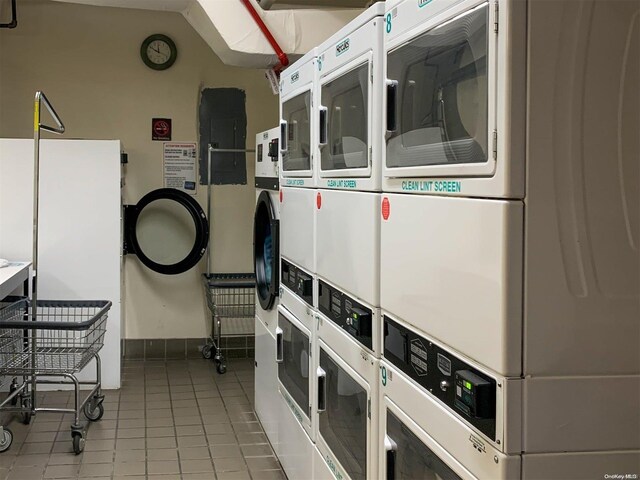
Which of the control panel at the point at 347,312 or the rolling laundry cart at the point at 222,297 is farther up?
the control panel at the point at 347,312

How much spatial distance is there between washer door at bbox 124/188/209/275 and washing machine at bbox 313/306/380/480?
3.33 metres

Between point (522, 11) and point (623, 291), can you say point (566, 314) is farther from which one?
point (522, 11)

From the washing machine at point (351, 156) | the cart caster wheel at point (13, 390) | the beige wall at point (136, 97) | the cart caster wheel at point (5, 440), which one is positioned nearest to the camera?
the washing machine at point (351, 156)

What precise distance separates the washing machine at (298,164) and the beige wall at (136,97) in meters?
2.58

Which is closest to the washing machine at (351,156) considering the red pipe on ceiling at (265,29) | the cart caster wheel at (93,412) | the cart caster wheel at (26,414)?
the red pipe on ceiling at (265,29)

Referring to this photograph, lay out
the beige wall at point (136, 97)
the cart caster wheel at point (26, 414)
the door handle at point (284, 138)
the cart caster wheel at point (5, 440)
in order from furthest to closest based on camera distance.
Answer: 1. the beige wall at point (136, 97)
2. the cart caster wheel at point (26, 414)
3. the cart caster wheel at point (5, 440)
4. the door handle at point (284, 138)

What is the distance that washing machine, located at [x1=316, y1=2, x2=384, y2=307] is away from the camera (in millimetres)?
2357

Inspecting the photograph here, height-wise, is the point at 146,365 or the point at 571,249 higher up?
the point at 571,249

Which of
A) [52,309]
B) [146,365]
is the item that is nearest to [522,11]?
[52,309]

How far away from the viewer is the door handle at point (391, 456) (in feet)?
7.31

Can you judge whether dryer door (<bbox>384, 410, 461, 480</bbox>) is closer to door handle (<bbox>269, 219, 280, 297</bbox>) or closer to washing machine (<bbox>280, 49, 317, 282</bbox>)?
washing machine (<bbox>280, 49, 317, 282</bbox>)

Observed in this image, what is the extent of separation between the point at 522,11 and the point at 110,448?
12.0 ft

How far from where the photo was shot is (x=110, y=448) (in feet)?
14.3

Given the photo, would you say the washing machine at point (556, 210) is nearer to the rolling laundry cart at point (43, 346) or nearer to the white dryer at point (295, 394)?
the white dryer at point (295, 394)
